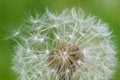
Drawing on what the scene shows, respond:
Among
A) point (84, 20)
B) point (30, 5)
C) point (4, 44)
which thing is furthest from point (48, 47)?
point (30, 5)

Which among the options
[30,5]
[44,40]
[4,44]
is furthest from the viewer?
[30,5]

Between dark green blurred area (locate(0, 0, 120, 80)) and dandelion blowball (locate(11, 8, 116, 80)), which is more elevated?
dark green blurred area (locate(0, 0, 120, 80))

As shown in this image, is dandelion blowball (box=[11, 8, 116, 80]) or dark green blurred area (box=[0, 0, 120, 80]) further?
dark green blurred area (box=[0, 0, 120, 80])

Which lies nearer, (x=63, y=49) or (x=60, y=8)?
(x=63, y=49)

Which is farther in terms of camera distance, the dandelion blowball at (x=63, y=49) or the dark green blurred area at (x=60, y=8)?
the dark green blurred area at (x=60, y=8)

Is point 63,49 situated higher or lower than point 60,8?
lower

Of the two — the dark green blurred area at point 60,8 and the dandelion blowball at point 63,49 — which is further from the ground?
the dark green blurred area at point 60,8

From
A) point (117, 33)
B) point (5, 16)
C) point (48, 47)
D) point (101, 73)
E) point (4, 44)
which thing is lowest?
point (101, 73)

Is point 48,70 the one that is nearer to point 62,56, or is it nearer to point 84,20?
point 62,56
